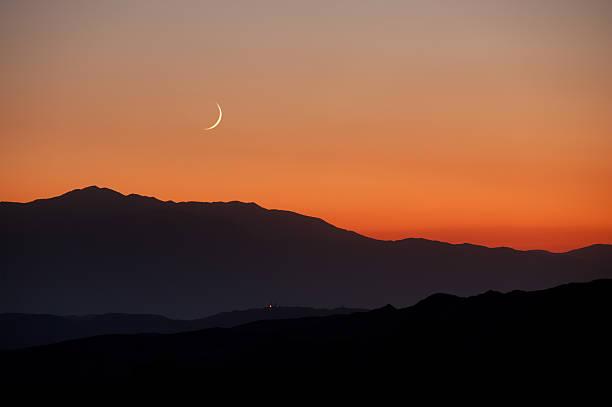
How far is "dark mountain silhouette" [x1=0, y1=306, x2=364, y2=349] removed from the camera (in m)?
140

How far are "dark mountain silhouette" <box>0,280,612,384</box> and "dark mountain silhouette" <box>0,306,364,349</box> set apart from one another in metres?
77.8

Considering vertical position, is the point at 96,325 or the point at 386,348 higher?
the point at 96,325

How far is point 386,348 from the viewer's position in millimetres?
51500

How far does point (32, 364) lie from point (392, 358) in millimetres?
25021

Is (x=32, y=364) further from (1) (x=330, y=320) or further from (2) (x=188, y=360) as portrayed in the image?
(1) (x=330, y=320)

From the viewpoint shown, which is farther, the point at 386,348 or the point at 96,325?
the point at 96,325

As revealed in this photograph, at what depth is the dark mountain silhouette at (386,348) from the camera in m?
46.2

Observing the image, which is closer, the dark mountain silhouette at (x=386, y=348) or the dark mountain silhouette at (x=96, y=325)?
the dark mountain silhouette at (x=386, y=348)

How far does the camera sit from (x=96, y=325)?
6132 inches

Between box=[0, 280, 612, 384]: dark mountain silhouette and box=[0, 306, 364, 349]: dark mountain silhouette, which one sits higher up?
box=[0, 306, 364, 349]: dark mountain silhouette

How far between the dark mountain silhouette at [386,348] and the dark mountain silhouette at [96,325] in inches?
3062

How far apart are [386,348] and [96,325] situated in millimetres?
112341

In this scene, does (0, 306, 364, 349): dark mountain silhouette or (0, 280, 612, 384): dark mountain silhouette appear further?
(0, 306, 364, 349): dark mountain silhouette

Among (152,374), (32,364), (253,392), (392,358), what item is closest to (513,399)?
(392,358)
